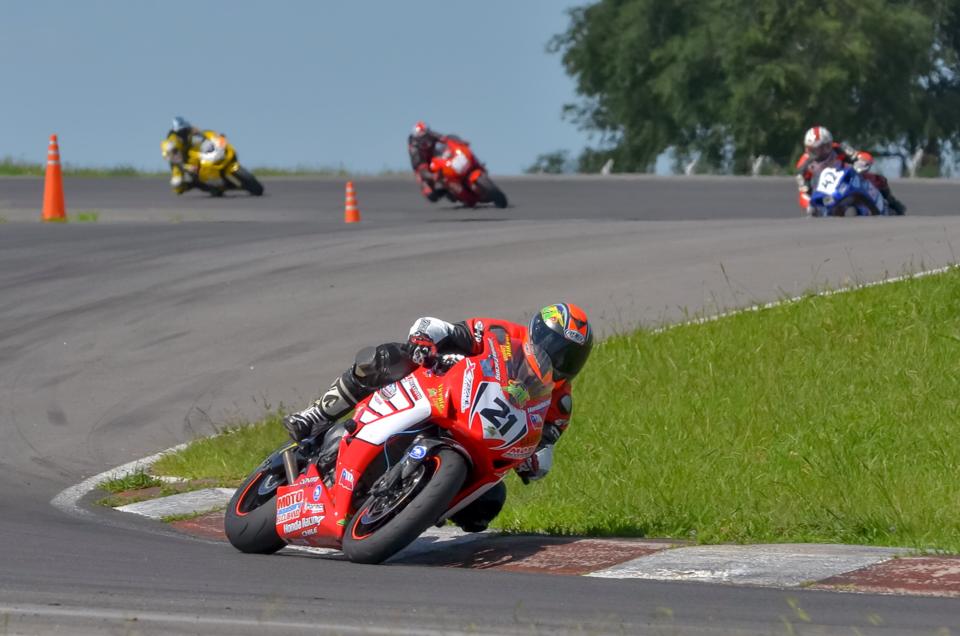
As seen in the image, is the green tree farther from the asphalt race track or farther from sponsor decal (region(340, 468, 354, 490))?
sponsor decal (region(340, 468, 354, 490))

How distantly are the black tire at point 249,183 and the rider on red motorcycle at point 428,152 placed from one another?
4111 millimetres

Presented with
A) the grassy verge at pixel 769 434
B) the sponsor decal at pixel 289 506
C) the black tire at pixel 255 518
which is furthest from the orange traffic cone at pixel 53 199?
the sponsor decal at pixel 289 506

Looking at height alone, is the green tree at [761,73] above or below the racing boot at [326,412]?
above

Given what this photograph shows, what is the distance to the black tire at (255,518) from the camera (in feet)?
27.0

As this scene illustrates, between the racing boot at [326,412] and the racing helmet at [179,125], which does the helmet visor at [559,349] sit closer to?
the racing boot at [326,412]

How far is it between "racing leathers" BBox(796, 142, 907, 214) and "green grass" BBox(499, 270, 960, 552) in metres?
7.11

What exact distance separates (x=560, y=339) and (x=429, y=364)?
25.3 inches

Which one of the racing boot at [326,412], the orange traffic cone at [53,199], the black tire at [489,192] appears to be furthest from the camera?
the black tire at [489,192]

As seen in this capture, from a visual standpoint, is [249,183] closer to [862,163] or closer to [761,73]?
[862,163]

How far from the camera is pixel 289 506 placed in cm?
809

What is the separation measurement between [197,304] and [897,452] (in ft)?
27.0

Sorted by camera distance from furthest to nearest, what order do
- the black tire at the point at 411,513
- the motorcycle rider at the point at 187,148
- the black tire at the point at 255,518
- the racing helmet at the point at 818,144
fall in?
1. the motorcycle rider at the point at 187,148
2. the racing helmet at the point at 818,144
3. the black tire at the point at 255,518
4. the black tire at the point at 411,513

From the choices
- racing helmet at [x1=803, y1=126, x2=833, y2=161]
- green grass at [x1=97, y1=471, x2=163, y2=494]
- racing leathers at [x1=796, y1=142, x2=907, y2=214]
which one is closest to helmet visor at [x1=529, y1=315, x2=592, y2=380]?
green grass at [x1=97, y1=471, x2=163, y2=494]

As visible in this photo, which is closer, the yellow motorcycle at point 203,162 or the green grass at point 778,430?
the green grass at point 778,430
